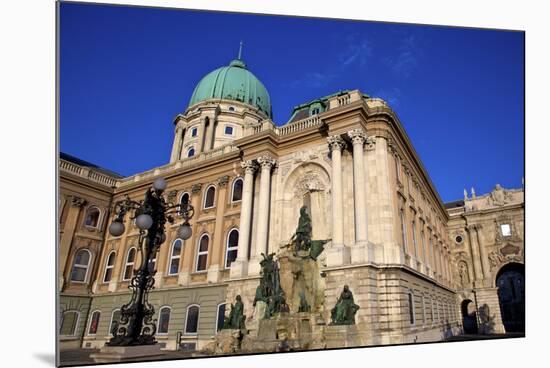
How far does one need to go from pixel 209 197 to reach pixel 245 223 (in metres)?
3.68

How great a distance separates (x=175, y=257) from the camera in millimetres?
16297

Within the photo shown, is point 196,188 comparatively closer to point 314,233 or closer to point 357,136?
point 314,233

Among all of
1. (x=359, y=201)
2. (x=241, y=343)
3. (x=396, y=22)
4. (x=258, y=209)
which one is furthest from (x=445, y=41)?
(x=241, y=343)

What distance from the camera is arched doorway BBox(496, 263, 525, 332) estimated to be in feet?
31.5

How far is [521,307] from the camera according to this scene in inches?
384

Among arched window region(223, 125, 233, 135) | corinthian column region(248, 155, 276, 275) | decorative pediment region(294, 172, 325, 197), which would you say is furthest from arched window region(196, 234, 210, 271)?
arched window region(223, 125, 233, 135)

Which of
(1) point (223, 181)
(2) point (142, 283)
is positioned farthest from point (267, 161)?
(2) point (142, 283)

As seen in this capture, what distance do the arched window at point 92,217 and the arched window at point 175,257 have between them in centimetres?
379

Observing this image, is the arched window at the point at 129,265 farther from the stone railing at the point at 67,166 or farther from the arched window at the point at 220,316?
the stone railing at the point at 67,166

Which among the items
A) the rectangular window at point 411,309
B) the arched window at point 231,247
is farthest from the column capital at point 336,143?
the arched window at point 231,247

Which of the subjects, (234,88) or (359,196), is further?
(234,88)

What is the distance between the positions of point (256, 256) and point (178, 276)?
453cm

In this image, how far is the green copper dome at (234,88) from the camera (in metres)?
22.4

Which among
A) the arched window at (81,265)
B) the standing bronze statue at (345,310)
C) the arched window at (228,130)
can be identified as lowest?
the standing bronze statue at (345,310)
